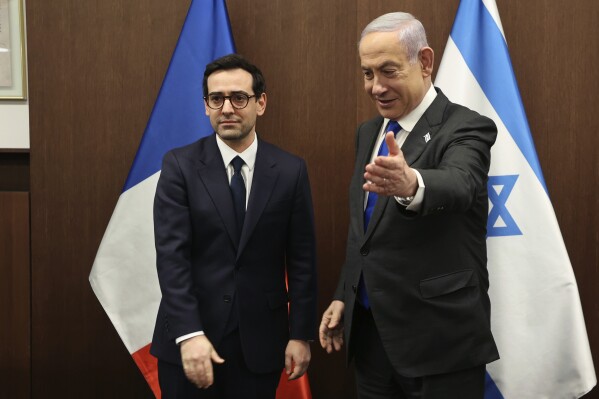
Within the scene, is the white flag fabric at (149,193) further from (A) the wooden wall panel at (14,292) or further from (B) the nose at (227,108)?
(B) the nose at (227,108)

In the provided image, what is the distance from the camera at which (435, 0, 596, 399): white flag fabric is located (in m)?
2.50

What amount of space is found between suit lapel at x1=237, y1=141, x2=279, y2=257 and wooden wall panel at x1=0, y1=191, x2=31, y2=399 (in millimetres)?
1596

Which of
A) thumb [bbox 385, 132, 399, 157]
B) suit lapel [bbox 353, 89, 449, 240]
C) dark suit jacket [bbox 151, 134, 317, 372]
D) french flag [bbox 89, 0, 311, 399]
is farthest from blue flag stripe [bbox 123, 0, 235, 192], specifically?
thumb [bbox 385, 132, 399, 157]

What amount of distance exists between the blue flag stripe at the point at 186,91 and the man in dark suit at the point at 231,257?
73cm

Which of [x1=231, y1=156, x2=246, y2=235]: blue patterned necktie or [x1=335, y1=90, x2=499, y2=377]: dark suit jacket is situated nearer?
[x1=335, y1=90, x2=499, y2=377]: dark suit jacket

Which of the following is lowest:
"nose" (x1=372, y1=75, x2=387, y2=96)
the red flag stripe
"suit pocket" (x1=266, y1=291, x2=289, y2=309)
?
the red flag stripe

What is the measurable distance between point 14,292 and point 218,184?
5.56 feet

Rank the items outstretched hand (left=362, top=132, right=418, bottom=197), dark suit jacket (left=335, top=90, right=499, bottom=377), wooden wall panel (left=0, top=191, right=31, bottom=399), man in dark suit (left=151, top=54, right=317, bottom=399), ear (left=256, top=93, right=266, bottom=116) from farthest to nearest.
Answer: wooden wall panel (left=0, top=191, right=31, bottom=399) < ear (left=256, top=93, right=266, bottom=116) < man in dark suit (left=151, top=54, right=317, bottom=399) < dark suit jacket (left=335, top=90, right=499, bottom=377) < outstretched hand (left=362, top=132, right=418, bottom=197)

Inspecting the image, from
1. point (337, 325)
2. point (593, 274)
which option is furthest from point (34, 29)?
point (593, 274)

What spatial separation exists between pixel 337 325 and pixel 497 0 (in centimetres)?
168

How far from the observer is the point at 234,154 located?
196 cm

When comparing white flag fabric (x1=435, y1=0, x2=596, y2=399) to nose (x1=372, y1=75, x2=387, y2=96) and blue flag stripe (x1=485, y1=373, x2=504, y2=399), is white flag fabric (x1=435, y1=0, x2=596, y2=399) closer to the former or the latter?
blue flag stripe (x1=485, y1=373, x2=504, y2=399)

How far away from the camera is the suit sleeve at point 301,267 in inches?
77.9

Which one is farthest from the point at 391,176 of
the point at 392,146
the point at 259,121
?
the point at 259,121
